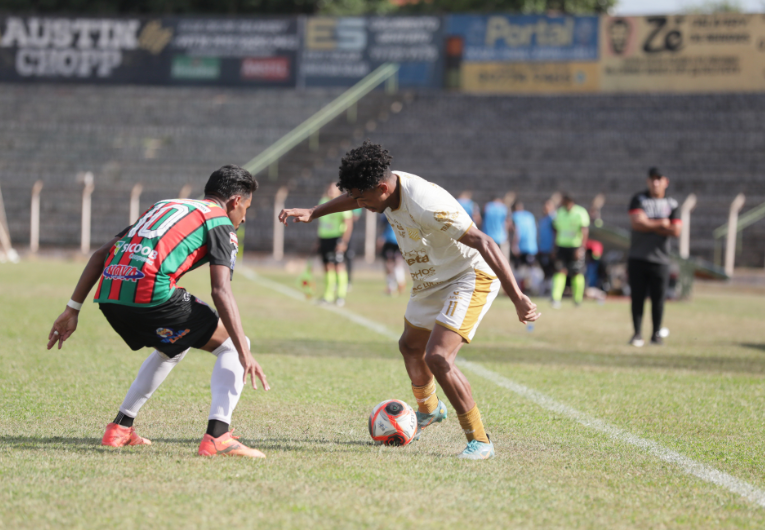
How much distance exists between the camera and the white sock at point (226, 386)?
4.16 meters

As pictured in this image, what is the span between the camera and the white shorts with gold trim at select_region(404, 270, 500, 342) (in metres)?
4.45

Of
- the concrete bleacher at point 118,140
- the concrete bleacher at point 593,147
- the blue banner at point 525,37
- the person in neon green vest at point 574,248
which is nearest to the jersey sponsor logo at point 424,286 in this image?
the person in neon green vest at point 574,248

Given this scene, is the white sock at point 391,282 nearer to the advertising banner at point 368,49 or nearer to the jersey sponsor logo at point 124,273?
the jersey sponsor logo at point 124,273

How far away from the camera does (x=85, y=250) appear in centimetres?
2600

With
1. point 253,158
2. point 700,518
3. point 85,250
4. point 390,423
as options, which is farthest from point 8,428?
point 253,158

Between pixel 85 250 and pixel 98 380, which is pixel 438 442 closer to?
pixel 98 380

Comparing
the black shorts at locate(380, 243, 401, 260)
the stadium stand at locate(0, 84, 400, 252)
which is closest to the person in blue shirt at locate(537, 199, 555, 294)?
the black shorts at locate(380, 243, 401, 260)

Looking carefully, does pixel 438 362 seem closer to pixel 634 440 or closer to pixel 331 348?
pixel 634 440

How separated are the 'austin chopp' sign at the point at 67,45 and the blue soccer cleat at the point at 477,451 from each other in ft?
111

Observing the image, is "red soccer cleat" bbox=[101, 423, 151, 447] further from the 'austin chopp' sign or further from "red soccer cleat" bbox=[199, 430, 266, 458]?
the 'austin chopp' sign

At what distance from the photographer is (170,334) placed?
4188mm

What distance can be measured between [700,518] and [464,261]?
6.02ft

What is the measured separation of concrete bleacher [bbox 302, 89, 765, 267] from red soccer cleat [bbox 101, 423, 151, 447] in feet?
70.8

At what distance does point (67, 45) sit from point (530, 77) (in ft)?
64.9
